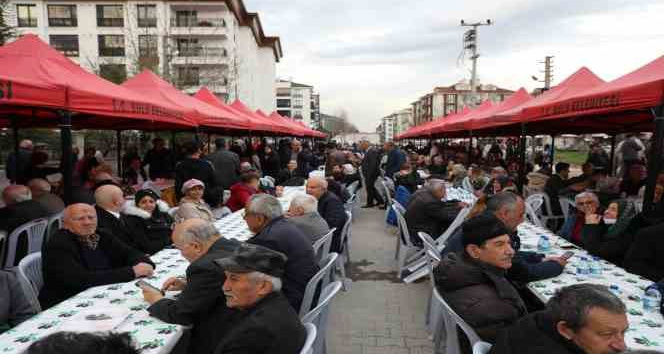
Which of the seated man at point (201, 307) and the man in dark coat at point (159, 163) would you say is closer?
the seated man at point (201, 307)

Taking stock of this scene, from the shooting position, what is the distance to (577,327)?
155 centimetres

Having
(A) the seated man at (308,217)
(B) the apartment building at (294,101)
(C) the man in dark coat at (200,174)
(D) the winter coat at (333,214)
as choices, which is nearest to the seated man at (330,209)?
(D) the winter coat at (333,214)

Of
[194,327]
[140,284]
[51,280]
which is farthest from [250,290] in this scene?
[51,280]

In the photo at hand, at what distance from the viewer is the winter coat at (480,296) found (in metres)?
2.10

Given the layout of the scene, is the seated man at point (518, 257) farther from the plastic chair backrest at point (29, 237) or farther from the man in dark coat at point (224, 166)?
the man in dark coat at point (224, 166)

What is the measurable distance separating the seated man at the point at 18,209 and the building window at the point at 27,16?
1519 inches

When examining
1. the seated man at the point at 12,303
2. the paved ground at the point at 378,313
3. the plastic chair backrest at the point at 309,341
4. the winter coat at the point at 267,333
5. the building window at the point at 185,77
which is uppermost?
the building window at the point at 185,77

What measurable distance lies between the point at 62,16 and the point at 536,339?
43238 mm

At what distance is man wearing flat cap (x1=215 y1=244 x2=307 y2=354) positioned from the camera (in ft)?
5.39

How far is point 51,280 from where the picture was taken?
8.82 ft

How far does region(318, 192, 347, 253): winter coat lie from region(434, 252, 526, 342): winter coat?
2.52m

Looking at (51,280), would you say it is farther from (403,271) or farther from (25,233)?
(403,271)

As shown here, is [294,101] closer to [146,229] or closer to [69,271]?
[146,229]

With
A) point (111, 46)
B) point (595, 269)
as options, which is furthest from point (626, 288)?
point (111, 46)
